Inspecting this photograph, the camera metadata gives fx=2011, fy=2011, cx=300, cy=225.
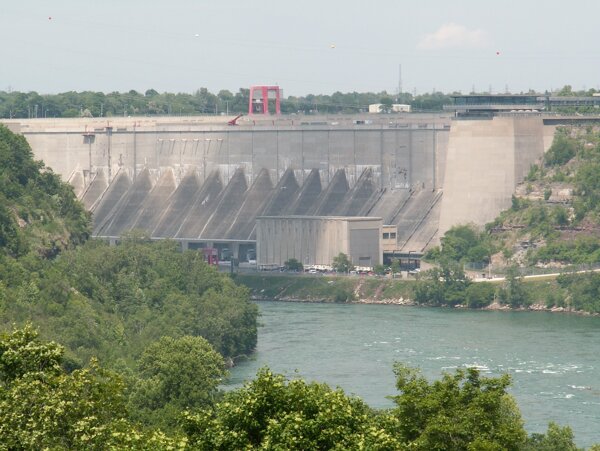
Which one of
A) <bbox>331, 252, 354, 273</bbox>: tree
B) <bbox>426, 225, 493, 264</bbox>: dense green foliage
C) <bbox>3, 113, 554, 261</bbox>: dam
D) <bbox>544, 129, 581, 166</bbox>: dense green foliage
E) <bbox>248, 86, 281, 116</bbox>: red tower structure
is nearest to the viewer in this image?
<bbox>426, 225, 493, 264</bbox>: dense green foliage

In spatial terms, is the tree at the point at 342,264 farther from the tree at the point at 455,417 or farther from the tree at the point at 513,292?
the tree at the point at 455,417

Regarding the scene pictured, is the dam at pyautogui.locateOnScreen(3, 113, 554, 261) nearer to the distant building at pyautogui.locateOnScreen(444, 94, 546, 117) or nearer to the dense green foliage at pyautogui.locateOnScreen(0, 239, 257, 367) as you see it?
the distant building at pyautogui.locateOnScreen(444, 94, 546, 117)

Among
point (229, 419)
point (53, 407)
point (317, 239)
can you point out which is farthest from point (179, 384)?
point (317, 239)

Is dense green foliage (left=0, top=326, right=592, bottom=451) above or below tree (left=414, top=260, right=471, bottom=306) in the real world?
above

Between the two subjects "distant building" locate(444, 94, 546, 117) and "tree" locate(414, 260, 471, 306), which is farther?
"distant building" locate(444, 94, 546, 117)

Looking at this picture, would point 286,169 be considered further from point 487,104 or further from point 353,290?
point 353,290

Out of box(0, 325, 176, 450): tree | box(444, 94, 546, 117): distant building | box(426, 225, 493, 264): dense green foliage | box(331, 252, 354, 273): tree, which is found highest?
box(444, 94, 546, 117): distant building

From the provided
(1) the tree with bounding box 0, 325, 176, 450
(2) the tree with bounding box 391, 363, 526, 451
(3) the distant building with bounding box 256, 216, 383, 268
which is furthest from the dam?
(1) the tree with bounding box 0, 325, 176, 450

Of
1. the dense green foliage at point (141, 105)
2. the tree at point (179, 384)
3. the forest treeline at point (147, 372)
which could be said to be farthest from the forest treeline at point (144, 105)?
the tree at point (179, 384)
